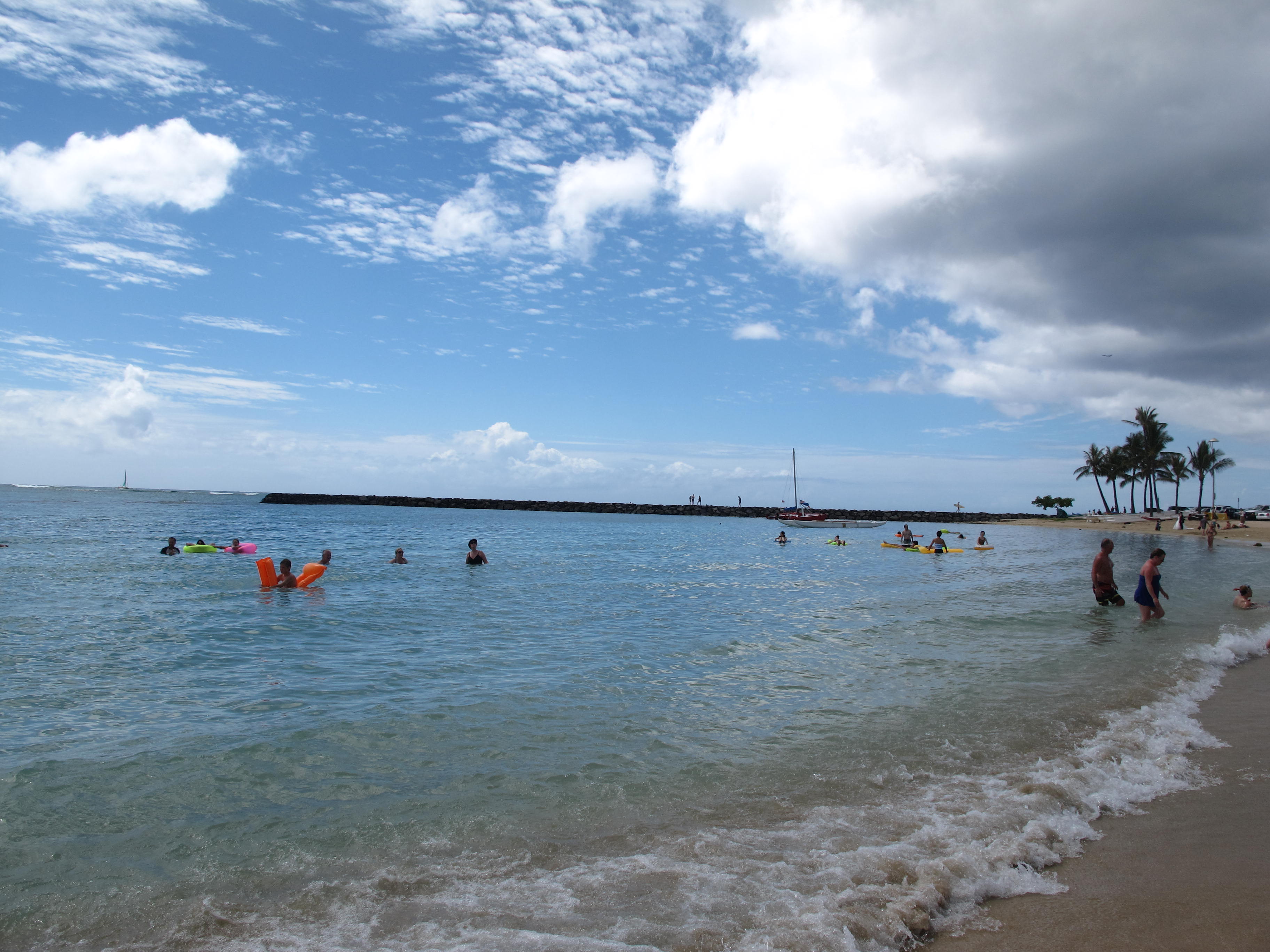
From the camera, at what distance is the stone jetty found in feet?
398

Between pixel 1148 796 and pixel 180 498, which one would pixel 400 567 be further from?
pixel 180 498

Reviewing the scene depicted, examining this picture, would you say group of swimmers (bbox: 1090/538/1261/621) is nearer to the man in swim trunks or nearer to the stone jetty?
the man in swim trunks

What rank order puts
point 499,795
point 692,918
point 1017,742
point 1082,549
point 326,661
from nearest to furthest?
point 692,918 < point 499,795 < point 1017,742 < point 326,661 < point 1082,549

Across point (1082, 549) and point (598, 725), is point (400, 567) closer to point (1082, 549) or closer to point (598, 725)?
point (598, 725)

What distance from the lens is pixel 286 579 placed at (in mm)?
19203

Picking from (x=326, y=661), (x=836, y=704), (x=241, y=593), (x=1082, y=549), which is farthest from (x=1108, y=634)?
(x=1082, y=549)

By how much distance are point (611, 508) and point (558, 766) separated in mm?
144075

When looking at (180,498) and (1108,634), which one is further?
(180,498)

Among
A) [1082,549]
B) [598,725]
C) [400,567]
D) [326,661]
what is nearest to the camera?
[598,725]

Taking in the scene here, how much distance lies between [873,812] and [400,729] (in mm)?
4834

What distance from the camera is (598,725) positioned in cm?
780

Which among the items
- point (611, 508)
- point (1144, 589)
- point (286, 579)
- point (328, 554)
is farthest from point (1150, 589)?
point (611, 508)

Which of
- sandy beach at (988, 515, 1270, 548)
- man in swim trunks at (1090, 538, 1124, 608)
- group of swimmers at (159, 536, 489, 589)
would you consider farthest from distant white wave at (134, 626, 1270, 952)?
sandy beach at (988, 515, 1270, 548)

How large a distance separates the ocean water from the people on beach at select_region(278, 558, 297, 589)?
197cm
